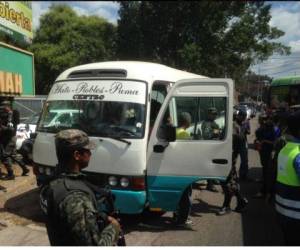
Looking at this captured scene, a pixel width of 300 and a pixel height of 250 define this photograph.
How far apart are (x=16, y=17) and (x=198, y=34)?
11.6 meters

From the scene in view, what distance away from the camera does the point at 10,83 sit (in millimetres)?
12734

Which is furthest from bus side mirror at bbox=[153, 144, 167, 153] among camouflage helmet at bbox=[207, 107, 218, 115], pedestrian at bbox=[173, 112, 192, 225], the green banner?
the green banner

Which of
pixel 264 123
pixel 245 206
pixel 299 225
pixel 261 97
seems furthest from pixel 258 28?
pixel 299 225

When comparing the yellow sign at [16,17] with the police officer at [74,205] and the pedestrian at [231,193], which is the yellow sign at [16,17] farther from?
the police officer at [74,205]

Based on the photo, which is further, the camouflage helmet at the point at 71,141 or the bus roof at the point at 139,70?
the bus roof at the point at 139,70

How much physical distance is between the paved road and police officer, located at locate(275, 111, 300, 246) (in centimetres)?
164

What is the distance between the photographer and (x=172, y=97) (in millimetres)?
5703

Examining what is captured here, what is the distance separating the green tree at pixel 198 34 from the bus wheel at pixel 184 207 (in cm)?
938

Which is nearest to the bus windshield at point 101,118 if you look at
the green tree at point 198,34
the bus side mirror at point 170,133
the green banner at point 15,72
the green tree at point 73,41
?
the bus side mirror at point 170,133

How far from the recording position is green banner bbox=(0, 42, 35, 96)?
1230cm

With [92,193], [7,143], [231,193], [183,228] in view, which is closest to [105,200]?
[92,193]

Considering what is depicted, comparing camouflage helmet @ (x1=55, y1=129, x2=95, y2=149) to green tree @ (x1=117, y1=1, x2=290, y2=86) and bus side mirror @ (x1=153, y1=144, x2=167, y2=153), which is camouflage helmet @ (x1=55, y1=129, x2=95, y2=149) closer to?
bus side mirror @ (x1=153, y1=144, x2=167, y2=153)

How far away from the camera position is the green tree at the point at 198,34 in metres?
17.0

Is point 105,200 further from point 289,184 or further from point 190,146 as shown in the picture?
point 190,146
